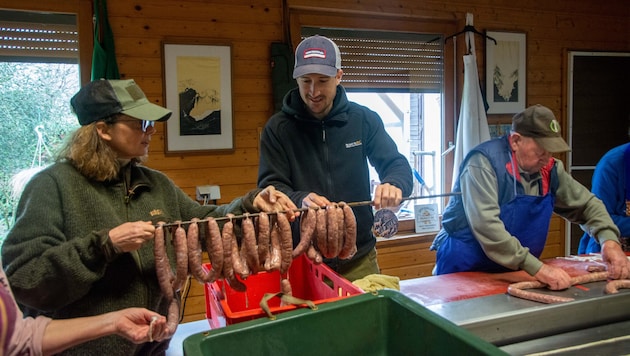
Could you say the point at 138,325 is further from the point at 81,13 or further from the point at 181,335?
the point at 81,13

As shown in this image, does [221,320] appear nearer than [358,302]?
No

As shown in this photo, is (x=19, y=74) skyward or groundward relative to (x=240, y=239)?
skyward

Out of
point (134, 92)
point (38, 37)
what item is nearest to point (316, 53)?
point (134, 92)

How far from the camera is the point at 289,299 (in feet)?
5.14

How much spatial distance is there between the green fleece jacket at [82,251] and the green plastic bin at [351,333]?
457 millimetres

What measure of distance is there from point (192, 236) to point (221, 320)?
1.03ft

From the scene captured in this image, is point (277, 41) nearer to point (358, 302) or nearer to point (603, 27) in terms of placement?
point (358, 302)

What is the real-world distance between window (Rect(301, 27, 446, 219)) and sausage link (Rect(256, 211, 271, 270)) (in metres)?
2.71

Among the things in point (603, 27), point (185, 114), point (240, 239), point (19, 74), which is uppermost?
point (603, 27)

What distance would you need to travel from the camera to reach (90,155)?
5.60 feet

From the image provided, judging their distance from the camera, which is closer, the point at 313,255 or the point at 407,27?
the point at 313,255

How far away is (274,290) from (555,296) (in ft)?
4.14

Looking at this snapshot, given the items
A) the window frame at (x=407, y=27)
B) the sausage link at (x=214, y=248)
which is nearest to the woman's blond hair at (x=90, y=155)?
the sausage link at (x=214, y=248)

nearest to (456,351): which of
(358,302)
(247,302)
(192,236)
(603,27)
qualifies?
(358,302)
